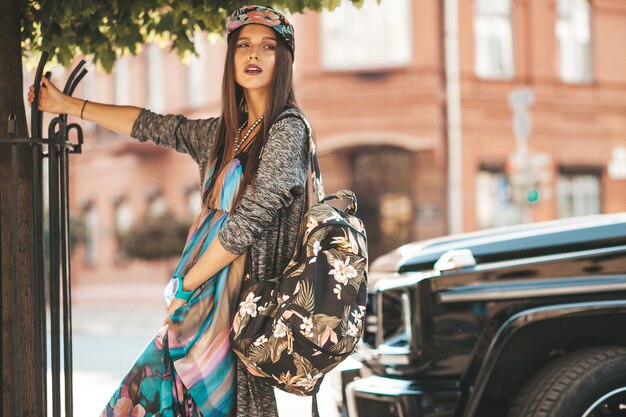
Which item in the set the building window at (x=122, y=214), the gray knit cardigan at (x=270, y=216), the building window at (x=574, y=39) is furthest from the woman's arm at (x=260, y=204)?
the building window at (x=122, y=214)

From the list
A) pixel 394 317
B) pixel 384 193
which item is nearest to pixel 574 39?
pixel 384 193

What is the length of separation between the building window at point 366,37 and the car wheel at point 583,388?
19104 millimetres

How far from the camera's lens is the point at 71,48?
13.5 ft

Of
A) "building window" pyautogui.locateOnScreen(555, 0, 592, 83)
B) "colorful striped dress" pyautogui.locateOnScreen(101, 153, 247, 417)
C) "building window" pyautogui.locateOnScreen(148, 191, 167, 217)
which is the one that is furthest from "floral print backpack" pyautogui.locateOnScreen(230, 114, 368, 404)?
"building window" pyautogui.locateOnScreen(148, 191, 167, 217)

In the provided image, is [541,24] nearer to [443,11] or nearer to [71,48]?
[443,11]

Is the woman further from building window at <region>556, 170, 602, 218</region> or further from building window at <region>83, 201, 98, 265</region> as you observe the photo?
building window at <region>83, 201, 98, 265</region>

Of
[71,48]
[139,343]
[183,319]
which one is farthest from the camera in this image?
[139,343]

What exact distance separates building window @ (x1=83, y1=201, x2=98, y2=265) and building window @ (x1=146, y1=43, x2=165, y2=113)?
14.5ft

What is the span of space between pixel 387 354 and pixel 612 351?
0.91 meters

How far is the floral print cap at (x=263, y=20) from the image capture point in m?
2.90

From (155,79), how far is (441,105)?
353 inches

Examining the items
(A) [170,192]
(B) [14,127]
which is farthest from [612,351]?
(A) [170,192]

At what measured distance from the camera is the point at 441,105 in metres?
22.3

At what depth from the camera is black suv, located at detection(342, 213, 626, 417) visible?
3371 millimetres
